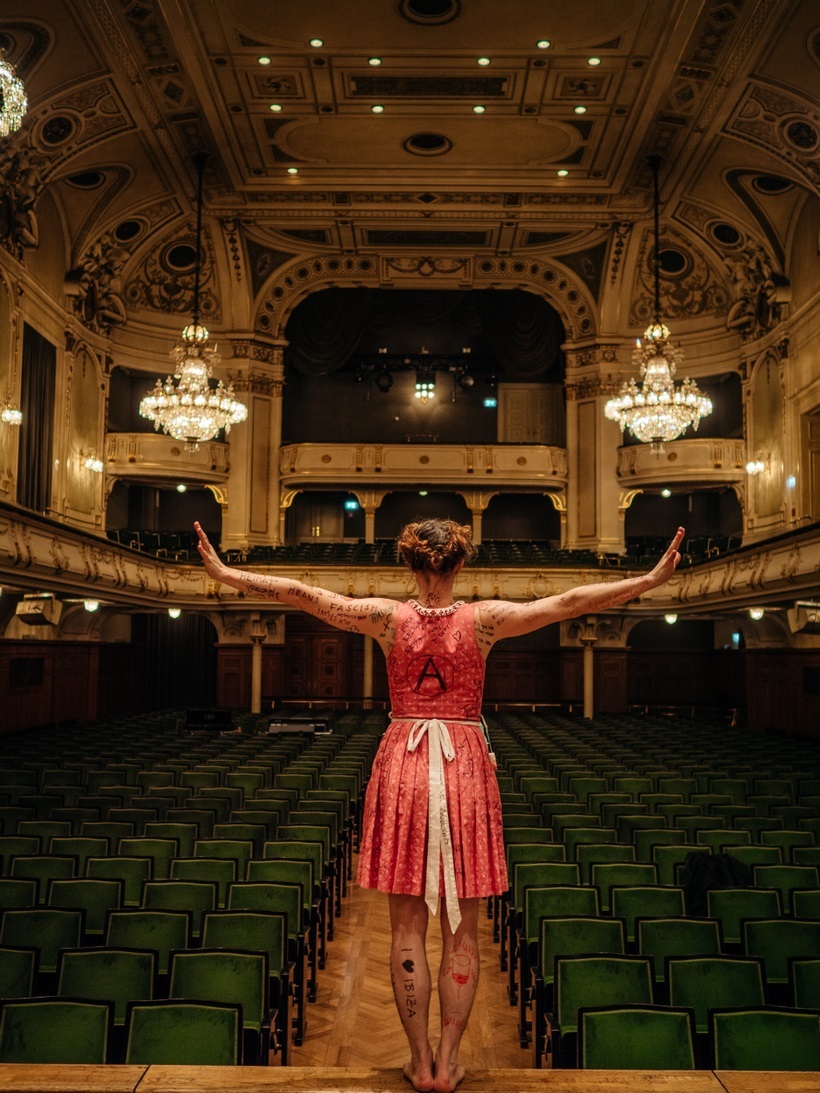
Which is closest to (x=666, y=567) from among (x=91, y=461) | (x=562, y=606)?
(x=562, y=606)

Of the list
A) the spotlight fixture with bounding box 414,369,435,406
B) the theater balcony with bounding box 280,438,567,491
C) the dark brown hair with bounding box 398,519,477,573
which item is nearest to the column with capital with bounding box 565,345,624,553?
the theater balcony with bounding box 280,438,567,491

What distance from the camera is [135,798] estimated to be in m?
9.43

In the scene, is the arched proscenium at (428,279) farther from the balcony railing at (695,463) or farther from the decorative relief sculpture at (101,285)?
the decorative relief sculpture at (101,285)

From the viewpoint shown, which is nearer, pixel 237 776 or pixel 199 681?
pixel 237 776

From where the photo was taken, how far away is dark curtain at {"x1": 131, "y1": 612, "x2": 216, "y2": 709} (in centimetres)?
2564

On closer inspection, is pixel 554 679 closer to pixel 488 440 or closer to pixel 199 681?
pixel 488 440

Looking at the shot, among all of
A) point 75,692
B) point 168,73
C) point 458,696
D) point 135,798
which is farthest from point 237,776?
point 168,73

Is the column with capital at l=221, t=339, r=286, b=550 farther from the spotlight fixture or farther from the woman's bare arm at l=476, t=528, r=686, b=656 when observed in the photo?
the woman's bare arm at l=476, t=528, r=686, b=656

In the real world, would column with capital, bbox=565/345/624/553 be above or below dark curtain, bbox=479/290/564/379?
below

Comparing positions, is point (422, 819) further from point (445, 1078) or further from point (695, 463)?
point (695, 463)

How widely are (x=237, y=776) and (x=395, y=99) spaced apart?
13753 mm

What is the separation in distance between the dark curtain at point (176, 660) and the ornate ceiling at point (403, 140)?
26.2 ft

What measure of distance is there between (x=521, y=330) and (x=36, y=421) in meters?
13.5

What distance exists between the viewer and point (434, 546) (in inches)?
116
